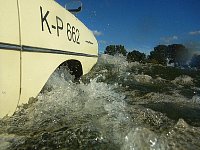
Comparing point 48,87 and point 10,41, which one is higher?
point 10,41

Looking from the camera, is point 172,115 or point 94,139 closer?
point 94,139

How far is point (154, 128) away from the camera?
9.81 feet

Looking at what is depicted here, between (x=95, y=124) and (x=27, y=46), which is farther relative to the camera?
(x=95, y=124)

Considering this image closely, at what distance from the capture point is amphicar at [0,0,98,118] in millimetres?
2578

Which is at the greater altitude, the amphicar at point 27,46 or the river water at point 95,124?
the amphicar at point 27,46

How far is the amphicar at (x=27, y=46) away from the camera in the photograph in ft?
8.46

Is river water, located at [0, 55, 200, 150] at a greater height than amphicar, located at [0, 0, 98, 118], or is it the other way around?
amphicar, located at [0, 0, 98, 118]

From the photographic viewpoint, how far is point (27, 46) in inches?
114

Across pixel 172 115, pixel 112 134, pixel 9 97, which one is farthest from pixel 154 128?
pixel 9 97

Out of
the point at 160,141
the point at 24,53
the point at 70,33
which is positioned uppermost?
the point at 70,33

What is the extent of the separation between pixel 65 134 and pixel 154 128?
834 mm

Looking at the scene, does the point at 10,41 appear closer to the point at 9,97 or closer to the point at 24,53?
the point at 24,53

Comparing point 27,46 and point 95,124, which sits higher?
point 27,46

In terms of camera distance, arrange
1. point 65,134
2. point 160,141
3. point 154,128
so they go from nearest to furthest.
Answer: point 160,141, point 65,134, point 154,128
